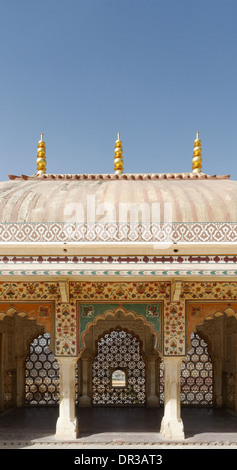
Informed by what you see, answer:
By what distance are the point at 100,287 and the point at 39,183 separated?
2.56 m

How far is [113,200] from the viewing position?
661 centimetres

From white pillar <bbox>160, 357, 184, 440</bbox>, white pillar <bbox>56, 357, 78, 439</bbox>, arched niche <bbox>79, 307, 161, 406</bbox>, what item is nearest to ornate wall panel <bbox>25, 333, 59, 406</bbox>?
arched niche <bbox>79, 307, 161, 406</bbox>

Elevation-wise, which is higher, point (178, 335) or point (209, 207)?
point (209, 207)

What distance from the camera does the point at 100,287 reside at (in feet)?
20.9

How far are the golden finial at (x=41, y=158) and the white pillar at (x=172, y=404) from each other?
4.60 metres

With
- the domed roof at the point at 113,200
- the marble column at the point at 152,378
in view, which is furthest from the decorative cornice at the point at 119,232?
the marble column at the point at 152,378

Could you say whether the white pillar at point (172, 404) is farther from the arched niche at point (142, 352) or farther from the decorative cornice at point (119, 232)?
the arched niche at point (142, 352)

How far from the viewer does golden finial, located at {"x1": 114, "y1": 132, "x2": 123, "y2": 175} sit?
28.5 feet

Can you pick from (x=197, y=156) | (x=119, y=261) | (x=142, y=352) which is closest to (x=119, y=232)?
(x=119, y=261)

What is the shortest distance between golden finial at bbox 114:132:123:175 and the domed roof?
1.20 m

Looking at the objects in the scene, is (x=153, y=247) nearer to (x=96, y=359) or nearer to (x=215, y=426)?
(x=215, y=426)

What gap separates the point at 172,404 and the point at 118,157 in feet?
16.4
